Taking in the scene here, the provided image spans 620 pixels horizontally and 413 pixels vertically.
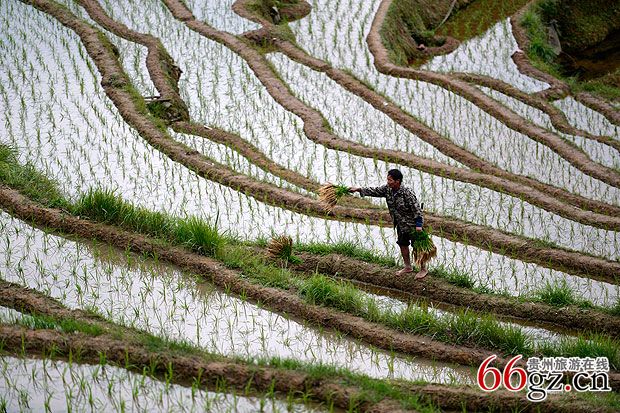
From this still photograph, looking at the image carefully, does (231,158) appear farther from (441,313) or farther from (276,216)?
(441,313)

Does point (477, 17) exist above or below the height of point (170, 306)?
above

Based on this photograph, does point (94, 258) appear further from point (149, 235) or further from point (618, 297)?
point (618, 297)

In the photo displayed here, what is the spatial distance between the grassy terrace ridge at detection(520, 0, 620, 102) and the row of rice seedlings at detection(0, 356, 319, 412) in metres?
7.75

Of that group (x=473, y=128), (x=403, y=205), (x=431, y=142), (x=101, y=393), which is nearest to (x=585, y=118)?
(x=473, y=128)

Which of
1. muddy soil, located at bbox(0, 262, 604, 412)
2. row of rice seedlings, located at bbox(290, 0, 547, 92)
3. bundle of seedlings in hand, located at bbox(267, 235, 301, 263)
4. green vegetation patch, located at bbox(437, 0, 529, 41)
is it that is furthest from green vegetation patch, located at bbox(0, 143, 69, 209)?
green vegetation patch, located at bbox(437, 0, 529, 41)

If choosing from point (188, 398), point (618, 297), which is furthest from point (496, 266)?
point (188, 398)

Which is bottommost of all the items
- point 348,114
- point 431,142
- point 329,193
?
point 329,193

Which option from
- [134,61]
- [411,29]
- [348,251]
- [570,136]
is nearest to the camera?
[348,251]

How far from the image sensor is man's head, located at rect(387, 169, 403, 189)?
22.9 ft

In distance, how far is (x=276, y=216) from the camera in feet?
27.2

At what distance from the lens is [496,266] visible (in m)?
7.55

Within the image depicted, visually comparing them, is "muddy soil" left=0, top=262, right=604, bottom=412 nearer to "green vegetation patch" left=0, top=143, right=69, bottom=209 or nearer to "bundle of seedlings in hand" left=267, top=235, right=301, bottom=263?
"bundle of seedlings in hand" left=267, top=235, right=301, bottom=263

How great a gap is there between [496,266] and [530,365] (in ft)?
5.49

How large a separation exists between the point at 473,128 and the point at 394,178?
3.53 metres
